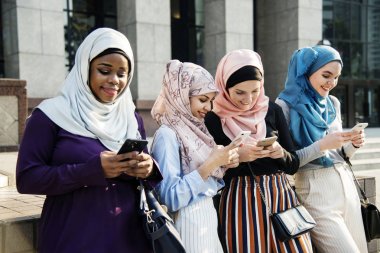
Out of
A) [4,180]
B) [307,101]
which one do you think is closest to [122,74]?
[307,101]

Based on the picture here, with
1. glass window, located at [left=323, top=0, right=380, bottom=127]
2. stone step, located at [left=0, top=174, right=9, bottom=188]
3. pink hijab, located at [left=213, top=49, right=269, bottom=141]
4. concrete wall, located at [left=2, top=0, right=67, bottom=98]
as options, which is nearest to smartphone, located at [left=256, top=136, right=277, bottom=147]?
pink hijab, located at [left=213, top=49, right=269, bottom=141]

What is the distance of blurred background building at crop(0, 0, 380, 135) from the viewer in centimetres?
953

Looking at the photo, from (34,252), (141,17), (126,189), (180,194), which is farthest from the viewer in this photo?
(141,17)

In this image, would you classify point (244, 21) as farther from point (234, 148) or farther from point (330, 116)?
point (234, 148)

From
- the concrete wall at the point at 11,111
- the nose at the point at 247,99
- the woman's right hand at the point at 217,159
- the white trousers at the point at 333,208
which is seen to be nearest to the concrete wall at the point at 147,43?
the concrete wall at the point at 11,111

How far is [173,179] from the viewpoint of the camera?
7.47 feet

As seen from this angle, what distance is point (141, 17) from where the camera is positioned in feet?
35.2

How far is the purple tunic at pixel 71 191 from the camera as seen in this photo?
1.86m

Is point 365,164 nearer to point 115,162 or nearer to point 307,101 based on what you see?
point 307,101

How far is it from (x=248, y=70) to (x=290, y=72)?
78 centimetres

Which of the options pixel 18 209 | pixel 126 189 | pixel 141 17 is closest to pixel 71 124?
pixel 126 189

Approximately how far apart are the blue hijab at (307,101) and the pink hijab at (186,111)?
85cm

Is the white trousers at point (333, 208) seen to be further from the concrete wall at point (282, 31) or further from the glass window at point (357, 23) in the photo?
the glass window at point (357, 23)

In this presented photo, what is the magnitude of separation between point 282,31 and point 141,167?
1333 centimetres
